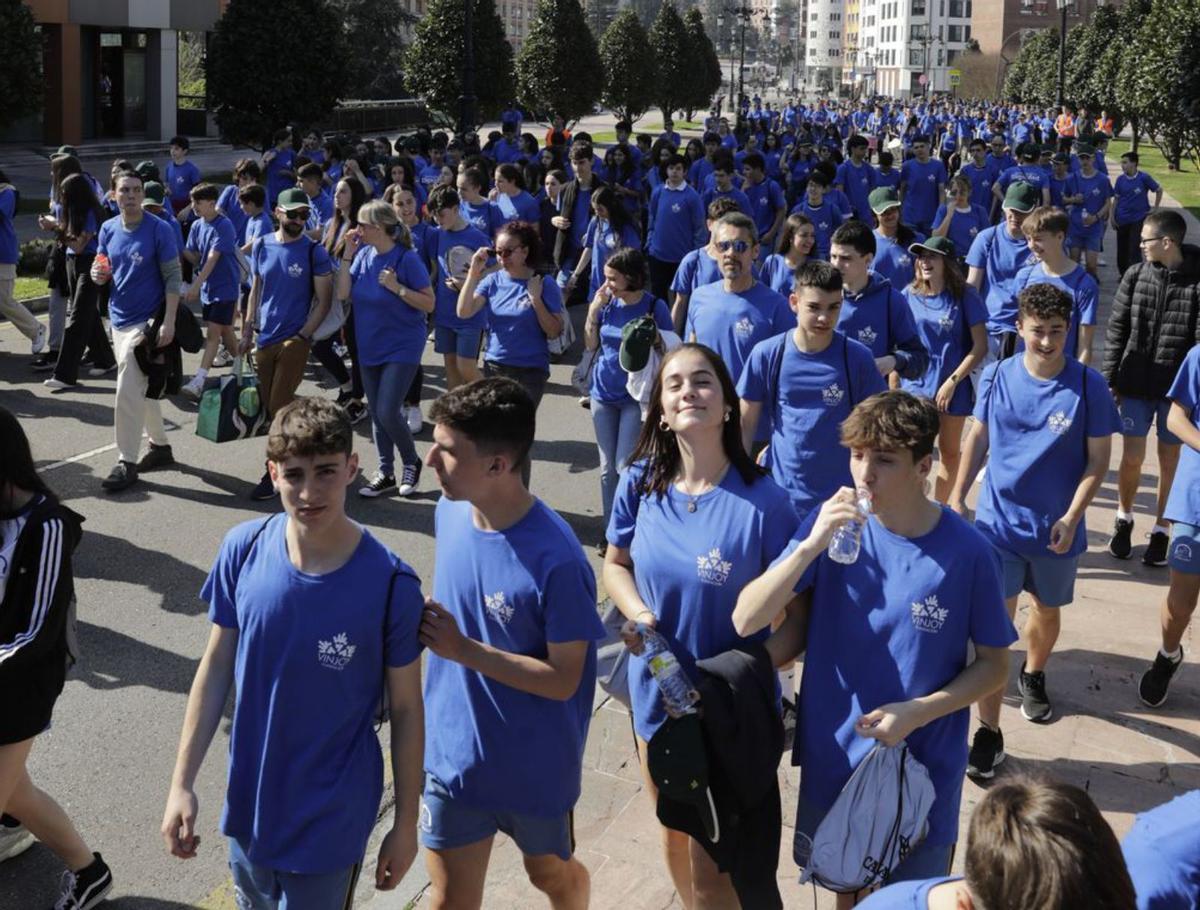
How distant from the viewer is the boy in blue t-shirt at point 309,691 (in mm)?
3600

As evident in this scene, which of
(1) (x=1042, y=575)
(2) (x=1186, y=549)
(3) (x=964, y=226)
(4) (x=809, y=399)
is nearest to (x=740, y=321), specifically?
(4) (x=809, y=399)

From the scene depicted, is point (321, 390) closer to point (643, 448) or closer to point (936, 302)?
point (936, 302)

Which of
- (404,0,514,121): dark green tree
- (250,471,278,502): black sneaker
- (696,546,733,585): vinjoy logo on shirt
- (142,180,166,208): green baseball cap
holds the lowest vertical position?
(250,471,278,502): black sneaker

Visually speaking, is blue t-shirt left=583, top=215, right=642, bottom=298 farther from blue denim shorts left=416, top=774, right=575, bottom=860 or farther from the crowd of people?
blue denim shorts left=416, top=774, right=575, bottom=860

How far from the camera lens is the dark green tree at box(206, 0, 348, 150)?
98.8 feet

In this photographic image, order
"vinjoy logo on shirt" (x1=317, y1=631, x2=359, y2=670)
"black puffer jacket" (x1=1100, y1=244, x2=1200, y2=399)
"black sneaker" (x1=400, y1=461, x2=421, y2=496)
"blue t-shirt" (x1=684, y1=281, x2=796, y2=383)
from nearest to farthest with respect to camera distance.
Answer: "vinjoy logo on shirt" (x1=317, y1=631, x2=359, y2=670) → "blue t-shirt" (x1=684, y1=281, x2=796, y2=383) → "black puffer jacket" (x1=1100, y1=244, x2=1200, y2=399) → "black sneaker" (x1=400, y1=461, x2=421, y2=496)

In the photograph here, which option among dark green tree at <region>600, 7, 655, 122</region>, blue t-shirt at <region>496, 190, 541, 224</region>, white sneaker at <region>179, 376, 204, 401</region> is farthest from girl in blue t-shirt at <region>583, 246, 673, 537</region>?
dark green tree at <region>600, 7, 655, 122</region>

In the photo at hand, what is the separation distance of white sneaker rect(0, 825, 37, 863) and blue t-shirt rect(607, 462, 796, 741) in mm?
2449

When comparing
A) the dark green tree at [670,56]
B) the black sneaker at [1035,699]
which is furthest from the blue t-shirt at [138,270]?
the dark green tree at [670,56]

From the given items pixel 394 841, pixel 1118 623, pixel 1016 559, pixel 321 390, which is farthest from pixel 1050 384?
pixel 321 390

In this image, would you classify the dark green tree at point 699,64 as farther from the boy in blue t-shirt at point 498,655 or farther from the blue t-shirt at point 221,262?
the boy in blue t-shirt at point 498,655

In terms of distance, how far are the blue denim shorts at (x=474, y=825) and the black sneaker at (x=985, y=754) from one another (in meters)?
2.56

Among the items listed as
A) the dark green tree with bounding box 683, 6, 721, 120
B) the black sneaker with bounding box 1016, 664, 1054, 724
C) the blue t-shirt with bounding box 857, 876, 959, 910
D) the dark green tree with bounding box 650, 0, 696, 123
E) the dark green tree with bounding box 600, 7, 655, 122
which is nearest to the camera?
the blue t-shirt with bounding box 857, 876, 959, 910

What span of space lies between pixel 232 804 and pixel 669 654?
119 cm
